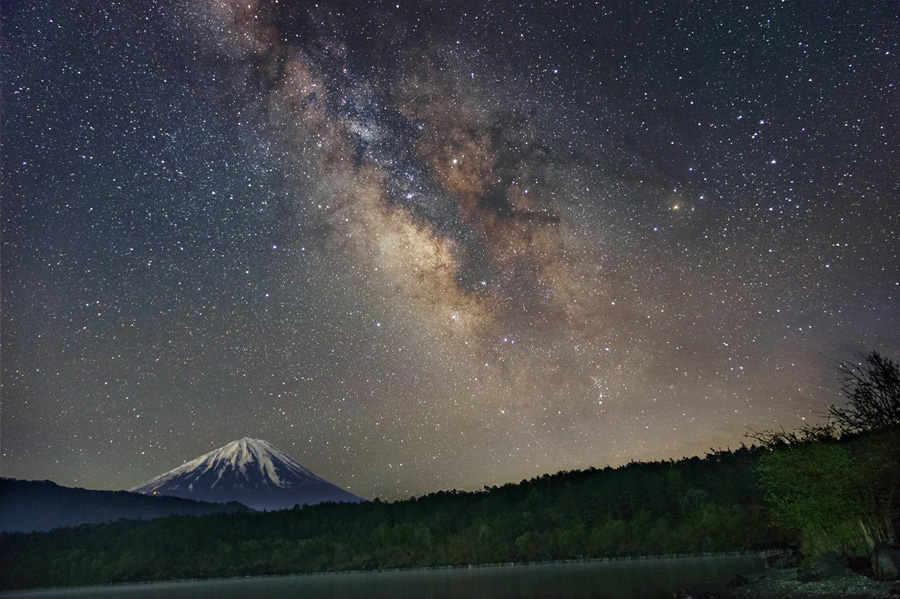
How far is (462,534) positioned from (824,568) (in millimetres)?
134021

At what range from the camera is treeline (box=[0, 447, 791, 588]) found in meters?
145

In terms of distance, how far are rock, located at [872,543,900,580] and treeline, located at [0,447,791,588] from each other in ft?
317

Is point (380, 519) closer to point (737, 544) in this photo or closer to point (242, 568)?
point (242, 568)

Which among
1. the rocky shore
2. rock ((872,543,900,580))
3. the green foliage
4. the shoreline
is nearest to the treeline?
the shoreline

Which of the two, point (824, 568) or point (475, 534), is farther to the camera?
point (475, 534)

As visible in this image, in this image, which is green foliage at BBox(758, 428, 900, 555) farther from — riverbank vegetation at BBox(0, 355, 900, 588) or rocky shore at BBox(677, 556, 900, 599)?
riverbank vegetation at BBox(0, 355, 900, 588)

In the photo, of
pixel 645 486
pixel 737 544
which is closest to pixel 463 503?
pixel 645 486

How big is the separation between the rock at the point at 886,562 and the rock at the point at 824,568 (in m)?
3.84

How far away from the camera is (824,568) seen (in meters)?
46.2

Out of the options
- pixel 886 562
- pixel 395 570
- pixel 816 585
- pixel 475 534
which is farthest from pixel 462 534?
pixel 886 562

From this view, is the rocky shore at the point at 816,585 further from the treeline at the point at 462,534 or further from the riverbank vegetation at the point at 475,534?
the treeline at the point at 462,534

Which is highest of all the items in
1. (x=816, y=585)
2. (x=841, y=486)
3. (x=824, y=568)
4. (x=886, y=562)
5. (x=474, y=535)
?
(x=474, y=535)

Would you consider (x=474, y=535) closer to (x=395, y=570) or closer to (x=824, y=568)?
(x=395, y=570)

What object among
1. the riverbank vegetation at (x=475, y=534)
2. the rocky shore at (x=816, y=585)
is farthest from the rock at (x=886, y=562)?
the riverbank vegetation at (x=475, y=534)
